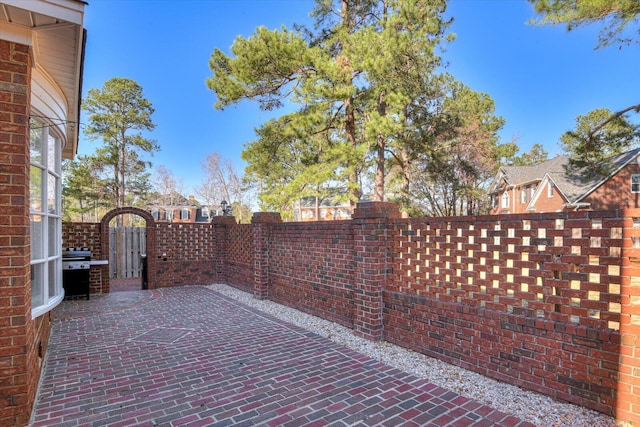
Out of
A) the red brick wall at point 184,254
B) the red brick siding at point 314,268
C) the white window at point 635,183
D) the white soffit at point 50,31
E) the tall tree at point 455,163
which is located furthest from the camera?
the white window at point 635,183

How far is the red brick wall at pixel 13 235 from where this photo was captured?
2.61 meters

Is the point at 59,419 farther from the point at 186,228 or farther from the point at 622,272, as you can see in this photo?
the point at 186,228

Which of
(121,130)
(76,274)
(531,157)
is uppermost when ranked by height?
(121,130)

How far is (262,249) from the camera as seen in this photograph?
7781 mm

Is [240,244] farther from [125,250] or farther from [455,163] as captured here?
[455,163]

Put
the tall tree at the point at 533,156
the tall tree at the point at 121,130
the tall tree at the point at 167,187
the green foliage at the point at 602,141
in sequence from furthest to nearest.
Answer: the tall tree at the point at 167,187 < the tall tree at the point at 533,156 < the tall tree at the point at 121,130 < the green foliage at the point at 602,141

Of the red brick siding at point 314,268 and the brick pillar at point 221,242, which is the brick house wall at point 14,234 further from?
the brick pillar at point 221,242

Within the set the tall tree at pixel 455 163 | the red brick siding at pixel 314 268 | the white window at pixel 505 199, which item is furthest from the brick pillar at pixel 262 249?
the white window at pixel 505 199

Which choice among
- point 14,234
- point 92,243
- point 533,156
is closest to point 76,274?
point 92,243

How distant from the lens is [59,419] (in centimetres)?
284

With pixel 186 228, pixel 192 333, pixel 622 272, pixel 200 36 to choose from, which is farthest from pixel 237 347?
pixel 200 36

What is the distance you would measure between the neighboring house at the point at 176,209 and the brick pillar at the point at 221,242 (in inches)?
913

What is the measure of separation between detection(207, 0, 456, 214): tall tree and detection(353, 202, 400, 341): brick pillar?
6.32 m

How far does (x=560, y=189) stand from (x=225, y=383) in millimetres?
23730
